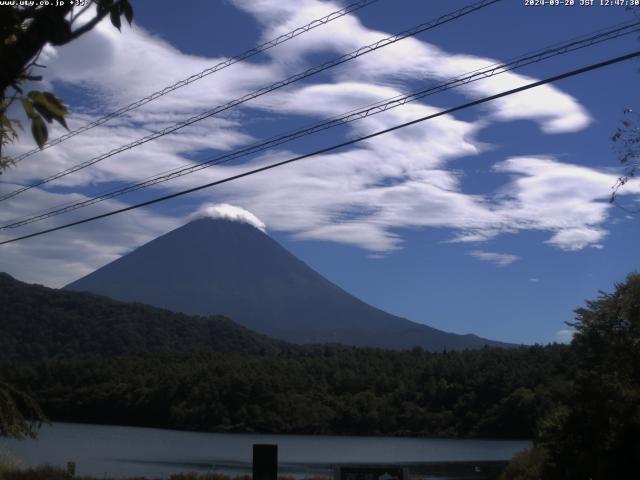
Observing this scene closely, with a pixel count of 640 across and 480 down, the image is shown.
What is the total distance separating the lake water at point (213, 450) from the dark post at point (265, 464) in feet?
82.0

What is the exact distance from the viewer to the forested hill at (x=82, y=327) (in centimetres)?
9444

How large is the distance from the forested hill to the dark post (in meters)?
83.5

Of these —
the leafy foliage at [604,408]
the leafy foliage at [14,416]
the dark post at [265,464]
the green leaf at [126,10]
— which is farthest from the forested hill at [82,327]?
the green leaf at [126,10]

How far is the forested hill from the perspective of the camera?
94438mm

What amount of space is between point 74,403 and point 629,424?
208 feet

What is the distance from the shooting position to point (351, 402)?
Answer: 82562 millimetres

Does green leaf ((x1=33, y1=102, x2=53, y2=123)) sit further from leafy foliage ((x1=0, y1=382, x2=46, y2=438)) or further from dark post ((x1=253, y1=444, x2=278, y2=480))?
leafy foliage ((x1=0, y1=382, x2=46, y2=438))

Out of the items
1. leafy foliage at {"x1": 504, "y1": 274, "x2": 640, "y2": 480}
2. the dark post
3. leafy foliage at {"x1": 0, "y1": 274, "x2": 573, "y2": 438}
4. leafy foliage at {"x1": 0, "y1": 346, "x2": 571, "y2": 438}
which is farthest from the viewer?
leafy foliage at {"x1": 0, "y1": 346, "x2": 571, "y2": 438}

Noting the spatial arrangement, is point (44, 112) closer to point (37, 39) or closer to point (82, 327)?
point (37, 39)

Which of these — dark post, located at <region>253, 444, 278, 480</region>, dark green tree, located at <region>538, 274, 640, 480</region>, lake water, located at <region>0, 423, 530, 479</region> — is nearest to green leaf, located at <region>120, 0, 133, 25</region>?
dark post, located at <region>253, 444, 278, 480</region>

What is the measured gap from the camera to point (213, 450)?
5578 centimetres

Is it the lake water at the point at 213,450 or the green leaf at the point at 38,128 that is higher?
the green leaf at the point at 38,128

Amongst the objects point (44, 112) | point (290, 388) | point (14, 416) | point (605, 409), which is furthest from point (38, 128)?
point (290, 388)

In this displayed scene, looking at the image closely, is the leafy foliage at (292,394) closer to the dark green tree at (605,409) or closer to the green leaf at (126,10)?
the dark green tree at (605,409)
